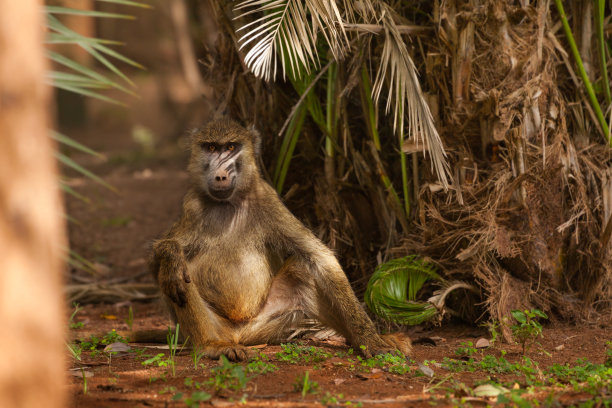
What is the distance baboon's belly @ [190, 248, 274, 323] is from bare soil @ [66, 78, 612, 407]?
0.34 meters

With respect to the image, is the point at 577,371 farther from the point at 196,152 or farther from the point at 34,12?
the point at 34,12

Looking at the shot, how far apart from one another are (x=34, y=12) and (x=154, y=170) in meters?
9.24

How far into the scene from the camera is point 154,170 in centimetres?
1098

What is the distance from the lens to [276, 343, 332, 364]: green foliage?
4160 millimetres

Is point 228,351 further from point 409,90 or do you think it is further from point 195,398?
point 409,90

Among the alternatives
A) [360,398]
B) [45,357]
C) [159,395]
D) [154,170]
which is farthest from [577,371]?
[154,170]

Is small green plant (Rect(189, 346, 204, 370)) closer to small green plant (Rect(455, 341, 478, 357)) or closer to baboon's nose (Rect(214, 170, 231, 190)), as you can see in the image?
baboon's nose (Rect(214, 170, 231, 190))

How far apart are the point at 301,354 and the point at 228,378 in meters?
0.88

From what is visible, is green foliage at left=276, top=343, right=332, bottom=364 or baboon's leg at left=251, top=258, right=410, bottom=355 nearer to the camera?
green foliage at left=276, top=343, right=332, bottom=364

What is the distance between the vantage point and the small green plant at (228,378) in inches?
134

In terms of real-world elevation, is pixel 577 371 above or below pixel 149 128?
below

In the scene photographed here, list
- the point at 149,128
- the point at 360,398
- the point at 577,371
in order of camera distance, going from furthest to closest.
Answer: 1. the point at 149,128
2. the point at 577,371
3. the point at 360,398

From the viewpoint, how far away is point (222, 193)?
466 cm

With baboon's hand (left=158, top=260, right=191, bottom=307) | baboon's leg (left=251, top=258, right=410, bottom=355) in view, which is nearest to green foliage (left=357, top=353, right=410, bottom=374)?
baboon's leg (left=251, top=258, right=410, bottom=355)
